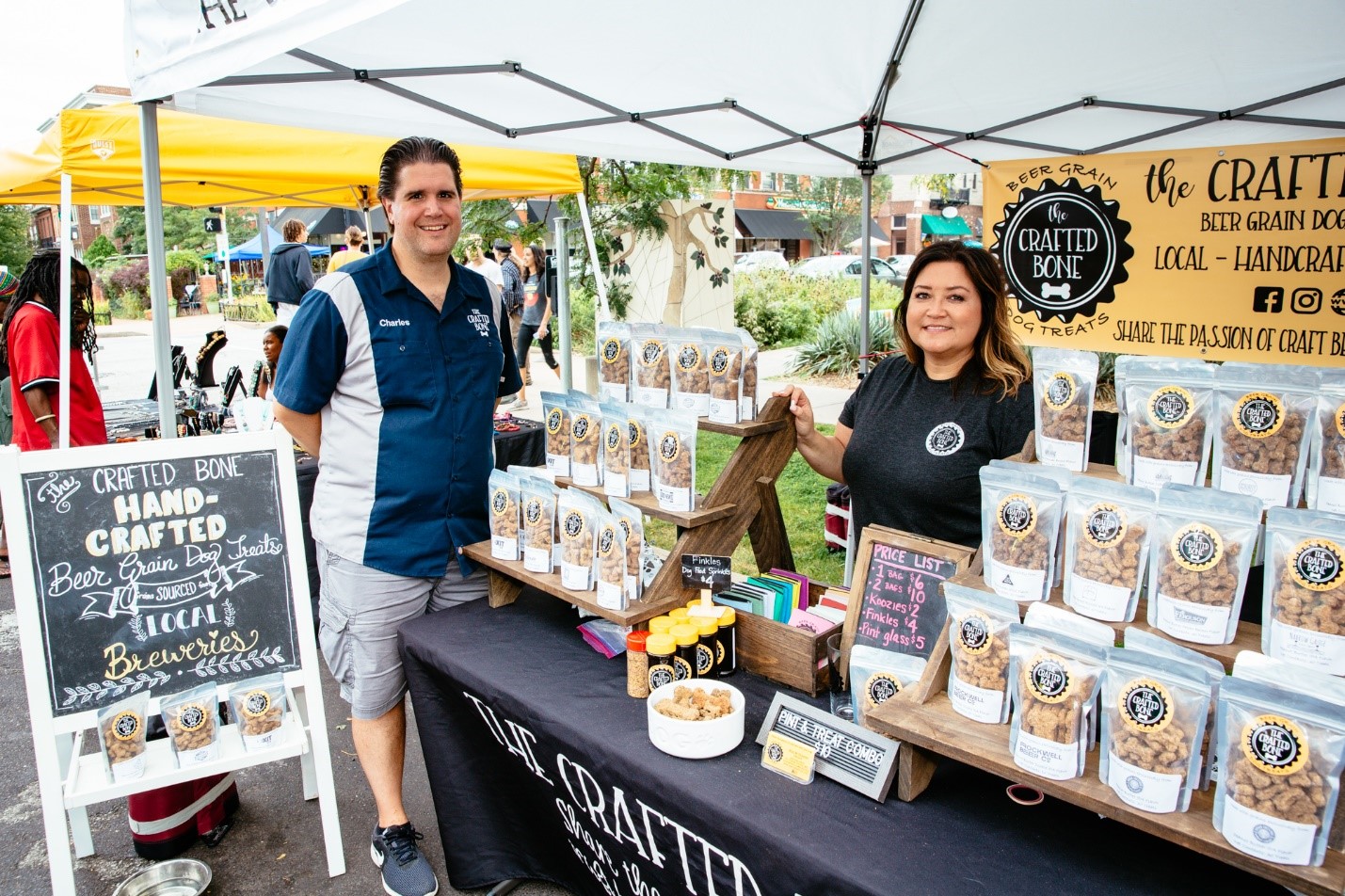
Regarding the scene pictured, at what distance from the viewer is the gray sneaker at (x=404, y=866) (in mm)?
2402

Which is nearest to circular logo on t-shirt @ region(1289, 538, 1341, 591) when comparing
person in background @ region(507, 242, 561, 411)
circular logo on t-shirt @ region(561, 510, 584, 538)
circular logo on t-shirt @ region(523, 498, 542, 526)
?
circular logo on t-shirt @ region(561, 510, 584, 538)

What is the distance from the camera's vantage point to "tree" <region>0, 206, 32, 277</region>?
21594 mm

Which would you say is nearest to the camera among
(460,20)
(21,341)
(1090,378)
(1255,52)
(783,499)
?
(1090,378)

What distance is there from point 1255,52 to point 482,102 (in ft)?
8.58

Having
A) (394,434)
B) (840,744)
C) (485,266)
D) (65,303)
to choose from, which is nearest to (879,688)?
(840,744)

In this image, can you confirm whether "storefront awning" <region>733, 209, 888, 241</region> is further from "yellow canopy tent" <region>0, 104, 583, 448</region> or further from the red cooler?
the red cooler

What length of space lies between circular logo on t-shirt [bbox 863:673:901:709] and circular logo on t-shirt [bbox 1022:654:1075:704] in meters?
0.35

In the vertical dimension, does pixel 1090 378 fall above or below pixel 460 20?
below

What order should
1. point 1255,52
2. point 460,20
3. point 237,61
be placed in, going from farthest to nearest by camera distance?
1. point 1255,52
2. point 460,20
3. point 237,61

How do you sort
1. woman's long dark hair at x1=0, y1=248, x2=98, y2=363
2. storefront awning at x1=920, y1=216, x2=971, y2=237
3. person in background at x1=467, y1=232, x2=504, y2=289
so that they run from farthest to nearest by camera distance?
storefront awning at x1=920, y1=216, x2=971, y2=237 < person in background at x1=467, y1=232, x2=504, y2=289 < woman's long dark hair at x1=0, y1=248, x2=98, y2=363

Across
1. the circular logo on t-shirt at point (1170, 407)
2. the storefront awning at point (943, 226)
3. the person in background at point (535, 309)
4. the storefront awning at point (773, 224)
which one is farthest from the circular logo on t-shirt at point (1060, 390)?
the storefront awning at point (773, 224)

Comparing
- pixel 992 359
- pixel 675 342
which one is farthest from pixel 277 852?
pixel 992 359

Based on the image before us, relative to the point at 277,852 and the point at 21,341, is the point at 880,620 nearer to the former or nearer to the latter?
the point at 277,852

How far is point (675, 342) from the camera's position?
2.23 meters
